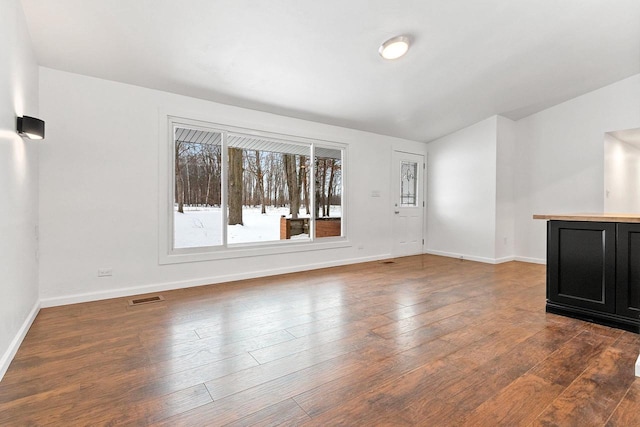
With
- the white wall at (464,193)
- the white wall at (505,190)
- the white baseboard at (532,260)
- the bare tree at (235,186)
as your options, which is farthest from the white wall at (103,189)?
the white baseboard at (532,260)

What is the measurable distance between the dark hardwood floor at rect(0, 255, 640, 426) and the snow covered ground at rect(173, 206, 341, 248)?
846 millimetres

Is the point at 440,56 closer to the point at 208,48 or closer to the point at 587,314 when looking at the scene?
the point at 208,48

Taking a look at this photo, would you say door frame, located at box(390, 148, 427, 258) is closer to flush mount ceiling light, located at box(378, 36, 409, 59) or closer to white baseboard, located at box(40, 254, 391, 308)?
white baseboard, located at box(40, 254, 391, 308)

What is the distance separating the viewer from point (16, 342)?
2.21 metres

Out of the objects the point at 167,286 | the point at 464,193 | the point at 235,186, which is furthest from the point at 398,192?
the point at 167,286

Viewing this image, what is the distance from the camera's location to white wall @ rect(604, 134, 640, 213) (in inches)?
202

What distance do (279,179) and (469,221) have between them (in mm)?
3674

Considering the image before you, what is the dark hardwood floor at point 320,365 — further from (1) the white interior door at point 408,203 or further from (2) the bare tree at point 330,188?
(1) the white interior door at point 408,203

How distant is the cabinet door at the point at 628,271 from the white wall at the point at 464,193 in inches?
119

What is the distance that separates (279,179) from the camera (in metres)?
5.07

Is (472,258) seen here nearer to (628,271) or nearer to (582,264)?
(582,264)

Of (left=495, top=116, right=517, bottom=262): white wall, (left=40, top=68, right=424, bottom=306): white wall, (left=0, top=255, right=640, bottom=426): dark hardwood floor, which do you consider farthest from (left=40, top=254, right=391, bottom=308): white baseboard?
(left=495, top=116, right=517, bottom=262): white wall

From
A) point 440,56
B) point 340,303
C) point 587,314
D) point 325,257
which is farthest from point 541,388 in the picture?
point 325,257

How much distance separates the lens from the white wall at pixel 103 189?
3.18 meters
